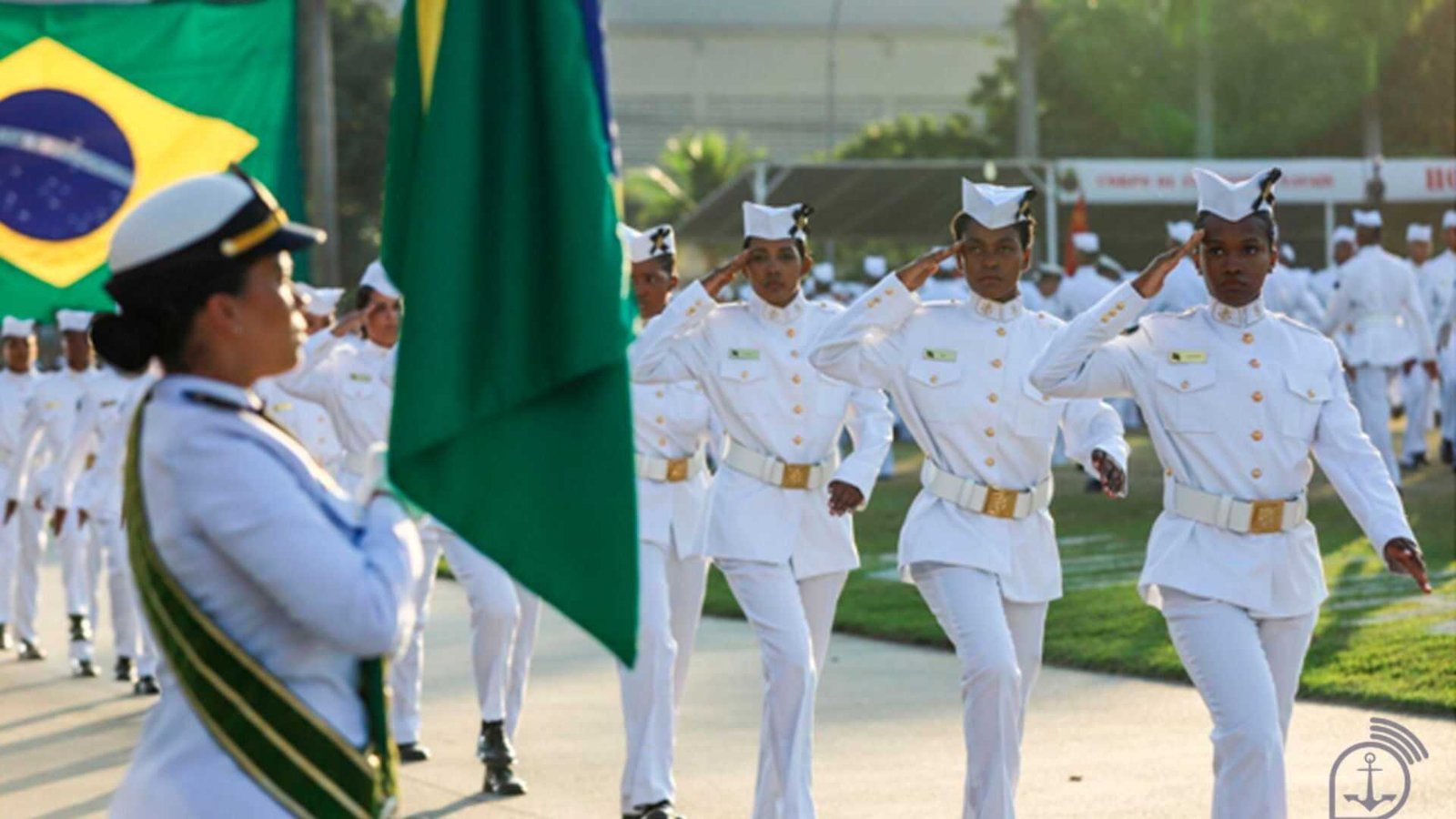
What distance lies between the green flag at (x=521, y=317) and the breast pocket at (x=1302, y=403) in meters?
3.44

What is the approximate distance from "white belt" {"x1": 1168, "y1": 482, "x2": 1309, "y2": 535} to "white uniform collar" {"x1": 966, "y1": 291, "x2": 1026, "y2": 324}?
1.33 m

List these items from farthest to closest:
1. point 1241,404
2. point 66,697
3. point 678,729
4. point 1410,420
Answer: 1. point 1410,420
2. point 66,697
3. point 678,729
4. point 1241,404

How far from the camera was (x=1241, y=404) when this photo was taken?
24.8ft

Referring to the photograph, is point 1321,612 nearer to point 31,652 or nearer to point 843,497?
point 843,497

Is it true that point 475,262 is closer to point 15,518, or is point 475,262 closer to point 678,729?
point 678,729

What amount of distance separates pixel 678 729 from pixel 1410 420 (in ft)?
45.9

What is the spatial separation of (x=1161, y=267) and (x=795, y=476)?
209 centimetres

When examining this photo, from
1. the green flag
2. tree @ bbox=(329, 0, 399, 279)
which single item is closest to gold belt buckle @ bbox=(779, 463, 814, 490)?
the green flag

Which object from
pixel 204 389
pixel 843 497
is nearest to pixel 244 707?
pixel 204 389

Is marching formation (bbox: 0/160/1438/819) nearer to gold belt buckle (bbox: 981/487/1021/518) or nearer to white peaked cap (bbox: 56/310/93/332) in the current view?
gold belt buckle (bbox: 981/487/1021/518)

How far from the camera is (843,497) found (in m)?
8.67

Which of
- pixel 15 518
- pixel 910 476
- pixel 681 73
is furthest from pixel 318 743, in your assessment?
pixel 681 73

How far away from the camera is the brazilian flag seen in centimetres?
959

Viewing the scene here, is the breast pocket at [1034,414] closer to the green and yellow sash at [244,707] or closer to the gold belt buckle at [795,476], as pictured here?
the gold belt buckle at [795,476]
